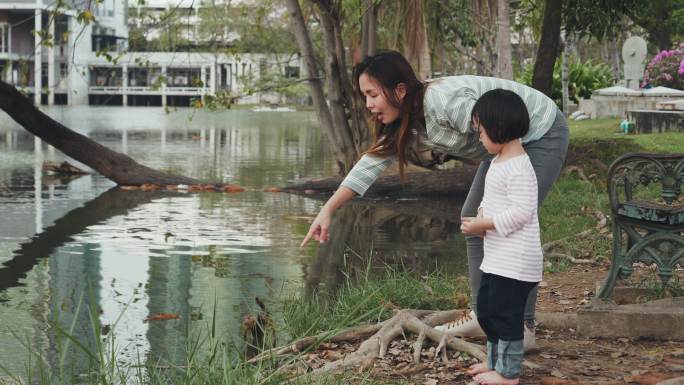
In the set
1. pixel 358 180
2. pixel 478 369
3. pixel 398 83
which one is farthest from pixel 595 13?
pixel 478 369

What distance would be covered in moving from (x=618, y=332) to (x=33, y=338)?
3.34 metres

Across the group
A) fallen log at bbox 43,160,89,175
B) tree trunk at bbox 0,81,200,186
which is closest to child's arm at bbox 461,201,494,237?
tree trunk at bbox 0,81,200,186

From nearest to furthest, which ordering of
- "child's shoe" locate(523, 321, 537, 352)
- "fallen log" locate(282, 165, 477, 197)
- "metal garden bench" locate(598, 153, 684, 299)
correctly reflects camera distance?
"child's shoe" locate(523, 321, 537, 352), "metal garden bench" locate(598, 153, 684, 299), "fallen log" locate(282, 165, 477, 197)

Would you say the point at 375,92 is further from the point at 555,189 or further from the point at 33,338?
the point at 555,189

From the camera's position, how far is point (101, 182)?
17328 mm

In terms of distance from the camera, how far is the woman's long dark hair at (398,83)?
473 centimetres

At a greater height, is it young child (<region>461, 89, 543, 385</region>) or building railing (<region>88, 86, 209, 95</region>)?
young child (<region>461, 89, 543, 385</region>)

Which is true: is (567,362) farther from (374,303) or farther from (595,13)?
(595,13)

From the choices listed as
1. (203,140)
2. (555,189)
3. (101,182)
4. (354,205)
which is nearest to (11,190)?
(101,182)

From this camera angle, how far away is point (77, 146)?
1568 cm

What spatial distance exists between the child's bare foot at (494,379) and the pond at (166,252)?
1.14 m

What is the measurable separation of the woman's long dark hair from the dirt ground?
0.96m

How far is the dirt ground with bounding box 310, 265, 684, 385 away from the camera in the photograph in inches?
192

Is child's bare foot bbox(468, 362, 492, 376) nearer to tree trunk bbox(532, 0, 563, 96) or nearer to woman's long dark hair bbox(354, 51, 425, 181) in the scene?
woman's long dark hair bbox(354, 51, 425, 181)
